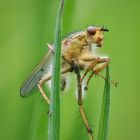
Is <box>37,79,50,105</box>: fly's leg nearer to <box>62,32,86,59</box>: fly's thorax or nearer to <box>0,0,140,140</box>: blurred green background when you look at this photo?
<box>0,0,140,140</box>: blurred green background

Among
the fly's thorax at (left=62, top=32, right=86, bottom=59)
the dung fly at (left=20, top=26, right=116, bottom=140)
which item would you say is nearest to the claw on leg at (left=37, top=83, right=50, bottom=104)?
the dung fly at (left=20, top=26, right=116, bottom=140)

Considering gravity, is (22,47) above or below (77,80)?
above

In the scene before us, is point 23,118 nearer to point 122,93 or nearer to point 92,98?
point 92,98

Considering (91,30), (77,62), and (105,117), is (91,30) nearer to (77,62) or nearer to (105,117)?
(77,62)

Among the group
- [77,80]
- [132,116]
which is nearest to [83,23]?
[132,116]

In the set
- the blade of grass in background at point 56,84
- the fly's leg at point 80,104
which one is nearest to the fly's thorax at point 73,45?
the fly's leg at point 80,104

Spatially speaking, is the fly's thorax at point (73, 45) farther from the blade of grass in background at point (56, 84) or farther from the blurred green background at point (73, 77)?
the blade of grass in background at point (56, 84)
